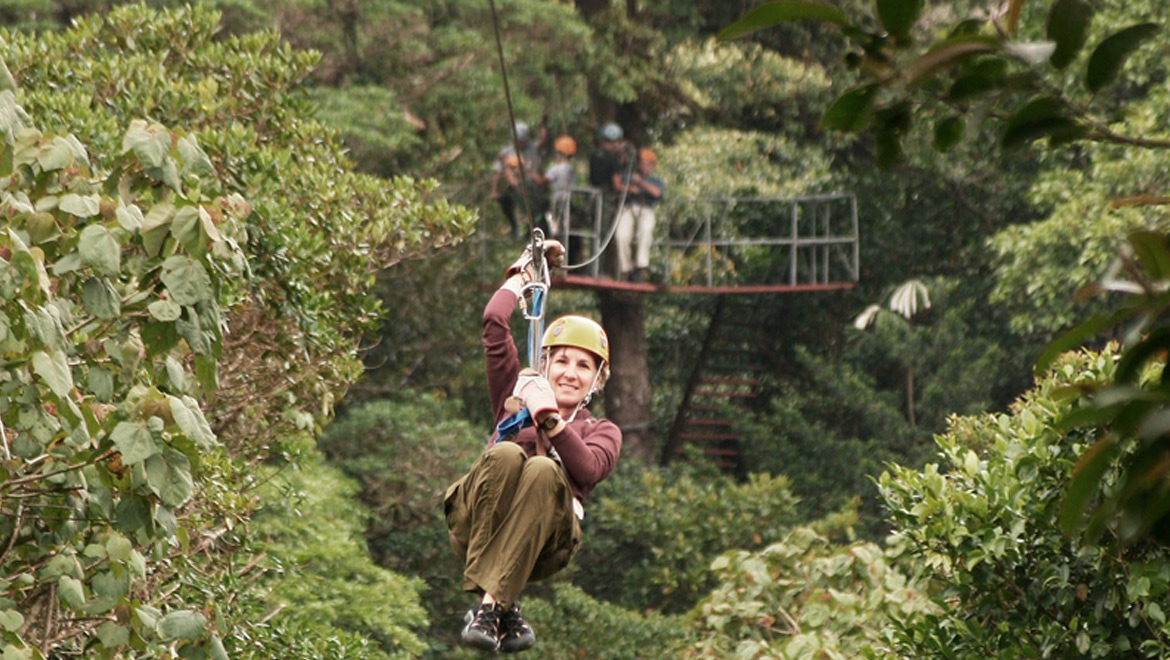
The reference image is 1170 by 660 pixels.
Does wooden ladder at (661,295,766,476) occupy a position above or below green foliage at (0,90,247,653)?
below

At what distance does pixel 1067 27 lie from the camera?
6.15ft

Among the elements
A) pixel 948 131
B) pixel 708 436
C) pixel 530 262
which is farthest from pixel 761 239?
pixel 948 131

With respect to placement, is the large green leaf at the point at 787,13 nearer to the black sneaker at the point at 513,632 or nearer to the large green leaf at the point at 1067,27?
the large green leaf at the point at 1067,27

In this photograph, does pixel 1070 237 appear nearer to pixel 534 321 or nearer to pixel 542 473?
pixel 534 321

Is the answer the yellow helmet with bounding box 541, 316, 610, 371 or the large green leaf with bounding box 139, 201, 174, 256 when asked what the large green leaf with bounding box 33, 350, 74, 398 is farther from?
the yellow helmet with bounding box 541, 316, 610, 371

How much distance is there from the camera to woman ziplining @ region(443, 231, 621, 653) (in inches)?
195

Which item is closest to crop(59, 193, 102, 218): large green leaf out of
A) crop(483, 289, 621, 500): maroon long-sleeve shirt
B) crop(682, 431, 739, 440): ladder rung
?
crop(483, 289, 621, 500): maroon long-sleeve shirt

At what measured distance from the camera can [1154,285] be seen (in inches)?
70.3

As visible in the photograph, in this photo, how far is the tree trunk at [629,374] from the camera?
18.5 m

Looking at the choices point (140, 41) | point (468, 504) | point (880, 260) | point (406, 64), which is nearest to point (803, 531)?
point (140, 41)

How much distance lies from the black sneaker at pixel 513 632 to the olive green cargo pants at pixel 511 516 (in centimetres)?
12

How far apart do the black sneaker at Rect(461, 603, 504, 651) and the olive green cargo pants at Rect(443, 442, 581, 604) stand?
5 centimetres

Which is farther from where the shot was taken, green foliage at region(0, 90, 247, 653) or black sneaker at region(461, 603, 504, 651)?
black sneaker at region(461, 603, 504, 651)

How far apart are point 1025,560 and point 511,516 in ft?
7.57
